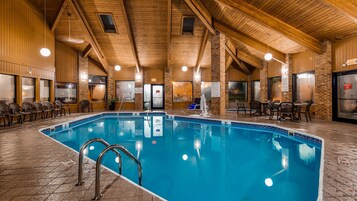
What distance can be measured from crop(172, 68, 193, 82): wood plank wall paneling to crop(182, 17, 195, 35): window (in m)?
4.39

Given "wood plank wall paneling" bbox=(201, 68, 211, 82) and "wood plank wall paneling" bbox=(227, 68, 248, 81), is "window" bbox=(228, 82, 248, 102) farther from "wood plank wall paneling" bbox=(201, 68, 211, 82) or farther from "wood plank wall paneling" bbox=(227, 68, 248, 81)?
"wood plank wall paneling" bbox=(201, 68, 211, 82)

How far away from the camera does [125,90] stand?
15.9 m

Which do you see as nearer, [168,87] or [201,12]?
[201,12]

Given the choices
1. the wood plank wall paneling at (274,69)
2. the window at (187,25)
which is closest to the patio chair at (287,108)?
the wood plank wall paneling at (274,69)

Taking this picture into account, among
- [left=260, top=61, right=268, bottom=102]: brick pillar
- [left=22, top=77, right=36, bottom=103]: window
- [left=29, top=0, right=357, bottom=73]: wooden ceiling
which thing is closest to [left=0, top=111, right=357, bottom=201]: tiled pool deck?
[left=29, top=0, right=357, bottom=73]: wooden ceiling

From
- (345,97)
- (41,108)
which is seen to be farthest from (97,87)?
(345,97)

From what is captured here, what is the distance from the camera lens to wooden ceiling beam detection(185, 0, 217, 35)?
907 centimetres

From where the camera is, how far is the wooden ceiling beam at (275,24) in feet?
24.5

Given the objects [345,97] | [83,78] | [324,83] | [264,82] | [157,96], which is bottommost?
[345,97]

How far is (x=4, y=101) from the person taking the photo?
768 cm

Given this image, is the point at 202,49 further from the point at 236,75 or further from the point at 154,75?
the point at 236,75

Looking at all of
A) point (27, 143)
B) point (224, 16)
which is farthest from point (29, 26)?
point (224, 16)

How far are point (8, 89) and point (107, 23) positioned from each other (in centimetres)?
571

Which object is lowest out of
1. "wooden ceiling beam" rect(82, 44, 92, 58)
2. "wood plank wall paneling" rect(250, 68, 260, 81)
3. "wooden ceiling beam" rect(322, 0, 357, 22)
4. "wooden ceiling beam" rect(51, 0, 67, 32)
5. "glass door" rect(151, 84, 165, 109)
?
"glass door" rect(151, 84, 165, 109)
